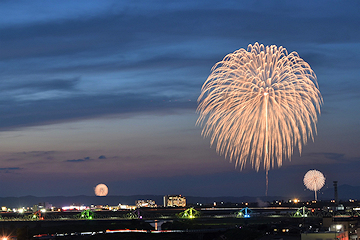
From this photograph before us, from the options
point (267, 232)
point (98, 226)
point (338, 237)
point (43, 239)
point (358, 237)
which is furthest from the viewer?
point (98, 226)

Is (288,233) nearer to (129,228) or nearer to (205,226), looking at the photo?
(205,226)

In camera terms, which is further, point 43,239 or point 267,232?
point 43,239

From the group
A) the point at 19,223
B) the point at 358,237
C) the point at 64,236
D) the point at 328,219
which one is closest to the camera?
the point at 358,237

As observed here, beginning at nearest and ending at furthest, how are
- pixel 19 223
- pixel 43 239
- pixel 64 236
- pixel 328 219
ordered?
1. pixel 328 219
2. pixel 43 239
3. pixel 64 236
4. pixel 19 223

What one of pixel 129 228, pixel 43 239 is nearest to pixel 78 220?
pixel 129 228

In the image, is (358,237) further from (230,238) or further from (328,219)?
(230,238)

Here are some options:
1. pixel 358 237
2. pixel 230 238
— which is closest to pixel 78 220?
pixel 230 238

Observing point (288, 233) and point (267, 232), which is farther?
point (267, 232)

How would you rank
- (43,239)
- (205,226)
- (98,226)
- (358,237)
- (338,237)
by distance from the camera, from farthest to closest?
(98,226) → (205,226) → (43,239) → (358,237) → (338,237)
